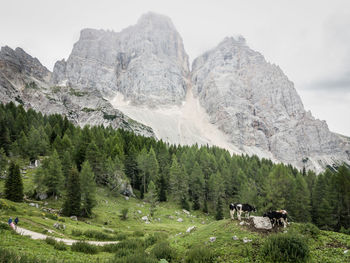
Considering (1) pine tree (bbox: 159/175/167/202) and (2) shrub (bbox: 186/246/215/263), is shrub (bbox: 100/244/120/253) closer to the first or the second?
(2) shrub (bbox: 186/246/215/263)

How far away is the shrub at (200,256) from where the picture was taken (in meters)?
14.1

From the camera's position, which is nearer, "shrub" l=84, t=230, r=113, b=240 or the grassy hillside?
the grassy hillside

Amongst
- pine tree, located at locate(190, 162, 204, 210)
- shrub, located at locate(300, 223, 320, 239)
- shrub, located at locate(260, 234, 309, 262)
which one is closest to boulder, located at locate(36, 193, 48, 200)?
pine tree, located at locate(190, 162, 204, 210)

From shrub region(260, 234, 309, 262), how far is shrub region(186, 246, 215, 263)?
339 centimetres

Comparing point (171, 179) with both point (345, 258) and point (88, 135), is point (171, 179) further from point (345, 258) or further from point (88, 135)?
point (345, 258)

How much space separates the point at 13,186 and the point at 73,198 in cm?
1023

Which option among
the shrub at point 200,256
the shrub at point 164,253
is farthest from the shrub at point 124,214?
the shrub at point 200,256

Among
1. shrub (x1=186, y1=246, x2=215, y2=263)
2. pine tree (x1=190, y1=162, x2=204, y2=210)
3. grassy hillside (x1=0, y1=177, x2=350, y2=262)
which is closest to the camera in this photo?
grassy hillside (x1=0, y1=177, x2=350, y2=262)

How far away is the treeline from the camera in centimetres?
5334

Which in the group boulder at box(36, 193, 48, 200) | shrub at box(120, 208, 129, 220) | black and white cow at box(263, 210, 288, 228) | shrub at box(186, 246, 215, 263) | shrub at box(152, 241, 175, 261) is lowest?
shrub at box(120, 208, 129, 220)

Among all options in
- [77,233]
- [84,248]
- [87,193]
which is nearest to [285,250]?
[84,248]

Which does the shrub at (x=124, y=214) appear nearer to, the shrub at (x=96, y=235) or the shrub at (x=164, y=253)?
the shrub at (x=96, y=235)

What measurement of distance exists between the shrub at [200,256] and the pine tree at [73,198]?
31.2 metres

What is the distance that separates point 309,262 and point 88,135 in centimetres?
7451
